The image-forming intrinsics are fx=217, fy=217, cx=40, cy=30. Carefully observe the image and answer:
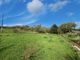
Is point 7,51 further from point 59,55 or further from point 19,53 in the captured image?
point 59,55

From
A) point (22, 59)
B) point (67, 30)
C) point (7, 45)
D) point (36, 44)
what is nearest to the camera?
point (22, 59)

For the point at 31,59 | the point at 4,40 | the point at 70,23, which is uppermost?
the point at 70,23

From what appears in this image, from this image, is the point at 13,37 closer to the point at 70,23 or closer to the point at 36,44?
the point at 36,44

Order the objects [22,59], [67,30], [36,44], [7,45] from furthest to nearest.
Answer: [67,30], [36,44], [7,45], [22,59]

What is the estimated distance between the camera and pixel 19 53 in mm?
9133

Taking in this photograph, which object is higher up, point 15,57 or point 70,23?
point 70,23

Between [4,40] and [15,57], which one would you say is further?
[4,40]

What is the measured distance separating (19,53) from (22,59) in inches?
17.9

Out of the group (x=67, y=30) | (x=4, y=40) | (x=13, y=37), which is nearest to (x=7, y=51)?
(x=4, y=40)

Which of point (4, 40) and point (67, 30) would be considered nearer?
point (4, 40)

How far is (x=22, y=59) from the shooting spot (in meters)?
8.76

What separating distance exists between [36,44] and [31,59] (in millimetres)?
1748

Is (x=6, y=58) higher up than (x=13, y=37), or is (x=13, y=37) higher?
(x=13, y=37)

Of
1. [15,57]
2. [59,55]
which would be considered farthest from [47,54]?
[15,57]
